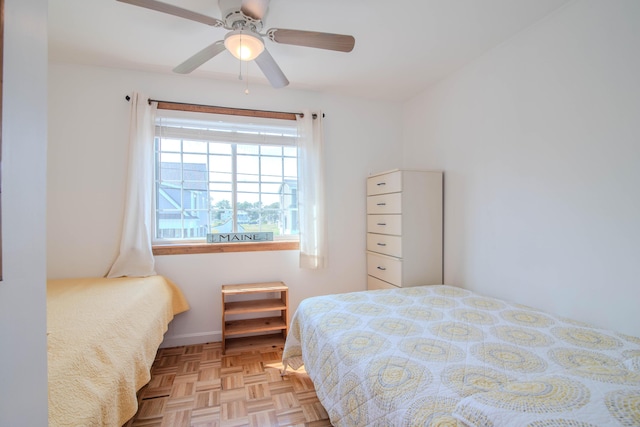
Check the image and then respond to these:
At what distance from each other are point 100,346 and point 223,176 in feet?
6.27

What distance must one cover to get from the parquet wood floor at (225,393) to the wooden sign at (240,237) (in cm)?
99

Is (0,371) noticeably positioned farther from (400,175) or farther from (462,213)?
(462,213)

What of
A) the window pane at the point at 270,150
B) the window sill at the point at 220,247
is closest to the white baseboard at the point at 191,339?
the window sill at the point at 220,247

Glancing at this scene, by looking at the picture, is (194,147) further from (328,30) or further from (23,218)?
(23,218)

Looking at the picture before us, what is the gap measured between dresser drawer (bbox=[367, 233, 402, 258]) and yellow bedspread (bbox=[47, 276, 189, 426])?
6.38 ft

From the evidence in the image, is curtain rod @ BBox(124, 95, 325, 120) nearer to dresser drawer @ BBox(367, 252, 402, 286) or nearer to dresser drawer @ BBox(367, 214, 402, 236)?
dresser drawer @ BBox(367, 214, 402, 236)

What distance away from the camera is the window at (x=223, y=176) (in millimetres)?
2791

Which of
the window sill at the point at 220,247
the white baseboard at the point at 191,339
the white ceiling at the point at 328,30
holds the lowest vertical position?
the white baseboard at the point at 191,339

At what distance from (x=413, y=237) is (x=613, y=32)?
5.71 ft

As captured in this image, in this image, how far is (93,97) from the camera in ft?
8.36

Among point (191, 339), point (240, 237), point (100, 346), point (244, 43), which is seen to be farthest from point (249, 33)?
point (191, 339)

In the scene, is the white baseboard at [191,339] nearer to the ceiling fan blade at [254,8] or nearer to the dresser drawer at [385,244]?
the dresser drawer at [385,244]

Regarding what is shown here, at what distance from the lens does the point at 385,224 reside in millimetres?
2869

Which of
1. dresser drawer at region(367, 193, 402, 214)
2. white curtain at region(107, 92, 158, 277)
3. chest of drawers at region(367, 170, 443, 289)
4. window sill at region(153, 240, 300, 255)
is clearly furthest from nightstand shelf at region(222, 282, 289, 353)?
dresser drawer at region(367, 193, 402, 214)
